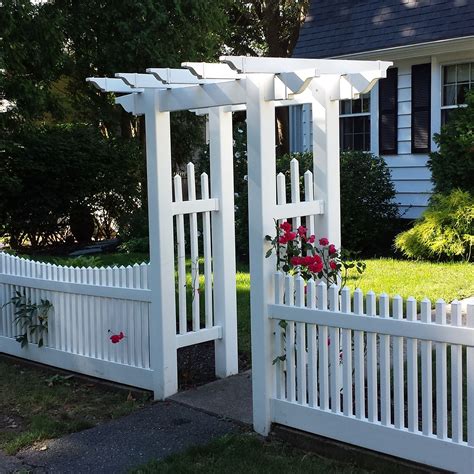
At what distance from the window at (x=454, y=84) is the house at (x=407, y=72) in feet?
0.06

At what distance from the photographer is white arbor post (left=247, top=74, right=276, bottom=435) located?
446 cm

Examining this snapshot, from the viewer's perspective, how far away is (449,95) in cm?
1287

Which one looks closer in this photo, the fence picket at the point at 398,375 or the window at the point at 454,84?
the fence picket at the point at 398,375

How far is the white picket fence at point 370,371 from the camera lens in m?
3.66

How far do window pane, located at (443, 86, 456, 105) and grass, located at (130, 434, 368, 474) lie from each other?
982 centimetres

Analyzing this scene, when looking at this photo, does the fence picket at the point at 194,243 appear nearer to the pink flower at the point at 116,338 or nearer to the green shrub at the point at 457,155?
the pink flower at the point at 116,338

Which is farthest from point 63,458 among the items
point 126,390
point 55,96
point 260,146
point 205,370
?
point 55,96

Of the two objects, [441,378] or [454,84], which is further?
[454,84]

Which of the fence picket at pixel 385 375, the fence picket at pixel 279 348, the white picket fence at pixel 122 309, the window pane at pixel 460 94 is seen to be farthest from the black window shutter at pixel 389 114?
the fence picket at pixel 385 375

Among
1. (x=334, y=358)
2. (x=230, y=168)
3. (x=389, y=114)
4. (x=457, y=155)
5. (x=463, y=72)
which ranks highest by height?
(x=463, y=72)

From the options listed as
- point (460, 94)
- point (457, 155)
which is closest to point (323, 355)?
point (457, 155)

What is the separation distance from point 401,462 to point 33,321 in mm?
3754

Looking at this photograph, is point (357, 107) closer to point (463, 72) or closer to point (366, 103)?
point (366, 103)

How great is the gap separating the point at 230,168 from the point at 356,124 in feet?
30.0
